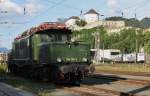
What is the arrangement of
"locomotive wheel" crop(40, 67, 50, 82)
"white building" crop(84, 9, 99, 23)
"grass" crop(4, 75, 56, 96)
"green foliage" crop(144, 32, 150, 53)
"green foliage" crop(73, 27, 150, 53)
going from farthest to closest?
"white building" crop(84, 9, 99, 23)
"green foliage" crop(73, 27, 150, 53)
"green foliage" crop(144, 32, 150, 53)
"locomotive wheel" crop(40, 67, 50, 82)
"grass" crop(4, 75, 56, 96)

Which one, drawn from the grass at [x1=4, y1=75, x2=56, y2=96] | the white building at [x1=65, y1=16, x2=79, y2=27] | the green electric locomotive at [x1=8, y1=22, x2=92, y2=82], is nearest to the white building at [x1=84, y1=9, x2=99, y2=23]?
the white building at [x1=65, y1=16, x2=79, y2=27]

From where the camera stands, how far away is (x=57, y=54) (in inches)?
908

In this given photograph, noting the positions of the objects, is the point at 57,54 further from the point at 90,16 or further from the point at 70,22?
the point at 90,16

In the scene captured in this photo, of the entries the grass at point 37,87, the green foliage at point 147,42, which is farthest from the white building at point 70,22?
the green foliage at point 147,42

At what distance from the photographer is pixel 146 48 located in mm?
93625

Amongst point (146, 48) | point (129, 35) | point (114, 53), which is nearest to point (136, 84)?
point (146, 48)

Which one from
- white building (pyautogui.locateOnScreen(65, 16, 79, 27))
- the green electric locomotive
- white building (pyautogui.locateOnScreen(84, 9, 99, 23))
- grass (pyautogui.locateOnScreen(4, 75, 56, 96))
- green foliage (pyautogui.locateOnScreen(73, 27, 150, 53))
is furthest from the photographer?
white building (pyautogui.locateOnScreen(84, 9, 99, 23))

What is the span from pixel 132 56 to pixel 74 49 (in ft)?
210

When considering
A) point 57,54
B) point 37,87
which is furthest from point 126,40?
point 57,54

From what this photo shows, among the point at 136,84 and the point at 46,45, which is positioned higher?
the point at 46,45

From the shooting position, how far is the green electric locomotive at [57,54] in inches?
907

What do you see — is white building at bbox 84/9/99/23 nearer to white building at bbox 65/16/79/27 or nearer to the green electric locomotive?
white building at bbox 65/16/79/27

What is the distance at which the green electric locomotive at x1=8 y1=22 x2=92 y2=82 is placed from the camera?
23.0 meters

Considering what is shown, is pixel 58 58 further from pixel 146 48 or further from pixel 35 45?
pixel 146 48
